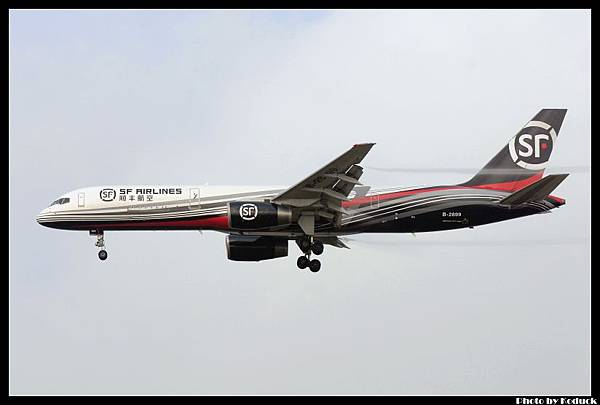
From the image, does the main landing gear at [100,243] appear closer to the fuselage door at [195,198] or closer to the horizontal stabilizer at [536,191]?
the fuselage door at [195,198]

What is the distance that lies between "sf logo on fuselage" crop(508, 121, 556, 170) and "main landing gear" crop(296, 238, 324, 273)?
10736 millimetres

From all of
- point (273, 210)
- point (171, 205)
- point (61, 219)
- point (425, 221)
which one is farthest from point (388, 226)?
point (61, 219)

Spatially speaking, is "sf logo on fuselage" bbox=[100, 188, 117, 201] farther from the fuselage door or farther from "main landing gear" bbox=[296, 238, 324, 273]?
"main landing gear" bbox=[296, 238, 324, 273]

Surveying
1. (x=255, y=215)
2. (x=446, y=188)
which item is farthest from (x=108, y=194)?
(x=446, y=188)

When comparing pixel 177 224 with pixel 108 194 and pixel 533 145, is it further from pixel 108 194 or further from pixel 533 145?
pixel 533 145

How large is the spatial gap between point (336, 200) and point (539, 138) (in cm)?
1145

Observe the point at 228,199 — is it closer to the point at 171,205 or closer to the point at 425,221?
the point at 171,205

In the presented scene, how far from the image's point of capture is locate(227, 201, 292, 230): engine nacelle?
54.6 m

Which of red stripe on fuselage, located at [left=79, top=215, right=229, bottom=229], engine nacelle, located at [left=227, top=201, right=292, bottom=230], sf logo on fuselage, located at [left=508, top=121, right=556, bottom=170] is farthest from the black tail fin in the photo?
red stripe on fuselage, located at [left=79, top=215, right=229, bottom=229]

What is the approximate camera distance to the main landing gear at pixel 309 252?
58.0 m

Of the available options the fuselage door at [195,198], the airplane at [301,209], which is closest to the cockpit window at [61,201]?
the airplane at [301,209]

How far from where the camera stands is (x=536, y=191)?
55.9m

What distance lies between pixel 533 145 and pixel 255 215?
1500 cm

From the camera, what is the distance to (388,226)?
189 feet
